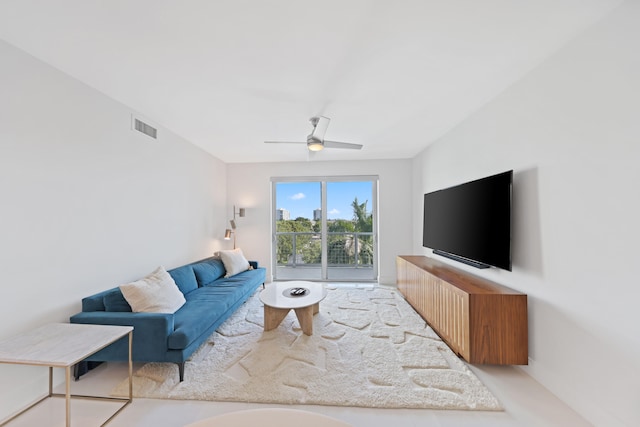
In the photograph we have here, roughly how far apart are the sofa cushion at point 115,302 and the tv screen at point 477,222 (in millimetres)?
3348

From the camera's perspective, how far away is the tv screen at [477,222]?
7.20 ft

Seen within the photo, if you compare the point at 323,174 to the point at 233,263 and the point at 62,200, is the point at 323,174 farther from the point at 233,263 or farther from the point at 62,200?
the point at 62,200

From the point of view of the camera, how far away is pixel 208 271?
3613 millimetres

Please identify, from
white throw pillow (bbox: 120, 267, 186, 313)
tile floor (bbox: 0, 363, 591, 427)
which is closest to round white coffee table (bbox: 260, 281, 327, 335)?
white throw pillow (bbox: 120, 267, 186, 313)

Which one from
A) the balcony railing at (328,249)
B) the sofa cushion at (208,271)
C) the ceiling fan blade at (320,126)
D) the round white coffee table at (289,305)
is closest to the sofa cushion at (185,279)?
the sofa cushion at (208,271)

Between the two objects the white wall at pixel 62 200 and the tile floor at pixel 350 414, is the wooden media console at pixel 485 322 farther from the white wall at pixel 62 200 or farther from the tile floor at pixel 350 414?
the white wall at pixel 62 200

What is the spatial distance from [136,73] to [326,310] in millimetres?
3260

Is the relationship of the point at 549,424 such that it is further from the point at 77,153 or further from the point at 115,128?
the point at 115,128

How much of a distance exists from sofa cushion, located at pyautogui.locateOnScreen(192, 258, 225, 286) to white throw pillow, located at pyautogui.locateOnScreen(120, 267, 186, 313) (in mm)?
854

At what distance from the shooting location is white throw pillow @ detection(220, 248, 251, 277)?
3.98 m

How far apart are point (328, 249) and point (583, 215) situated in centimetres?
399

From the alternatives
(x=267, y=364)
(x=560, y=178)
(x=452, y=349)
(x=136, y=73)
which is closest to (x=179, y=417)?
(x=267, y=364)

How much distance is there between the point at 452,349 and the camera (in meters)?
2.48

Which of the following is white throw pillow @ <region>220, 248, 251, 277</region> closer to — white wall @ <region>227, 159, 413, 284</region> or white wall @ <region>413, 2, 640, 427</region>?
white wall @ <region>227, 159, 413, 284</region>
